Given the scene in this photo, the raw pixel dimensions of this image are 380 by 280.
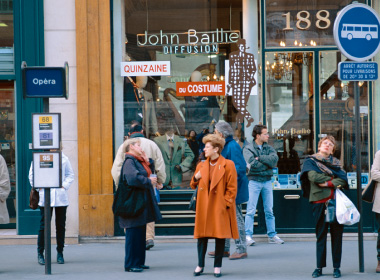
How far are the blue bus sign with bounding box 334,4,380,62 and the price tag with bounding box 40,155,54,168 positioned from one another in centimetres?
383

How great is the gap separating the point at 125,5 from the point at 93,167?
2891mm

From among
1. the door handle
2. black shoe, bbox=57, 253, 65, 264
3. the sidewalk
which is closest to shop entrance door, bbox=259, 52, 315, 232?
the door handle

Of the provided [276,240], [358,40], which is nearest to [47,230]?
[276,240]

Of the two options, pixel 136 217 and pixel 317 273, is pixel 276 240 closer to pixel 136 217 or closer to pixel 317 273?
pixel 317 273

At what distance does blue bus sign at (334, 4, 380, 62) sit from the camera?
7941 mm

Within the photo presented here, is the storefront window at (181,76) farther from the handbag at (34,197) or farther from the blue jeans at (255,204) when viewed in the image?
the handbag at (34,197)

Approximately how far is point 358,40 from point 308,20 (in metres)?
3.44

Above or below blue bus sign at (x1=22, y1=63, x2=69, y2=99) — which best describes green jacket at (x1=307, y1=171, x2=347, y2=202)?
below

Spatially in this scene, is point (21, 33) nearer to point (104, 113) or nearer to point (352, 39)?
point (104, 113)

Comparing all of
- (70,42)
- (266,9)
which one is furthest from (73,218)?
(266,9)

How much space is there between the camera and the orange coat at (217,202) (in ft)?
26.3

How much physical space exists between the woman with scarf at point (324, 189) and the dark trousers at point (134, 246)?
2240 mm

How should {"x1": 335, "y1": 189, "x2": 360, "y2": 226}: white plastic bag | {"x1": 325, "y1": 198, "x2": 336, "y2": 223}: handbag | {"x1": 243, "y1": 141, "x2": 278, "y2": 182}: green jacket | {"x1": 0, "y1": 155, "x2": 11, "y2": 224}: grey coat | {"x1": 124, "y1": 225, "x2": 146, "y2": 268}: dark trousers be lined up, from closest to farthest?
{"x1": 335, "y1": 189, "x2": 360, "y2": 226}: white plastic bag, {"x1": 325, "y1": 198, "x2": 336, "y2": 223}: handbag, {"x1": 124, "y1": 225, "x2": 146, "y2": 268}: dark trousers, {"x1": 0, "y1": 155, "x2": 11, "y2": 224}: grey coat, {"x1": 243, "y1": 141, "x2": 278, "y2": 182}: green jacket

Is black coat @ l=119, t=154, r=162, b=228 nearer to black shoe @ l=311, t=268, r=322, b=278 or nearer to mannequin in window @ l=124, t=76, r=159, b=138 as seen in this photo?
black shoe @ l=311, t=268, r=322, b=278
